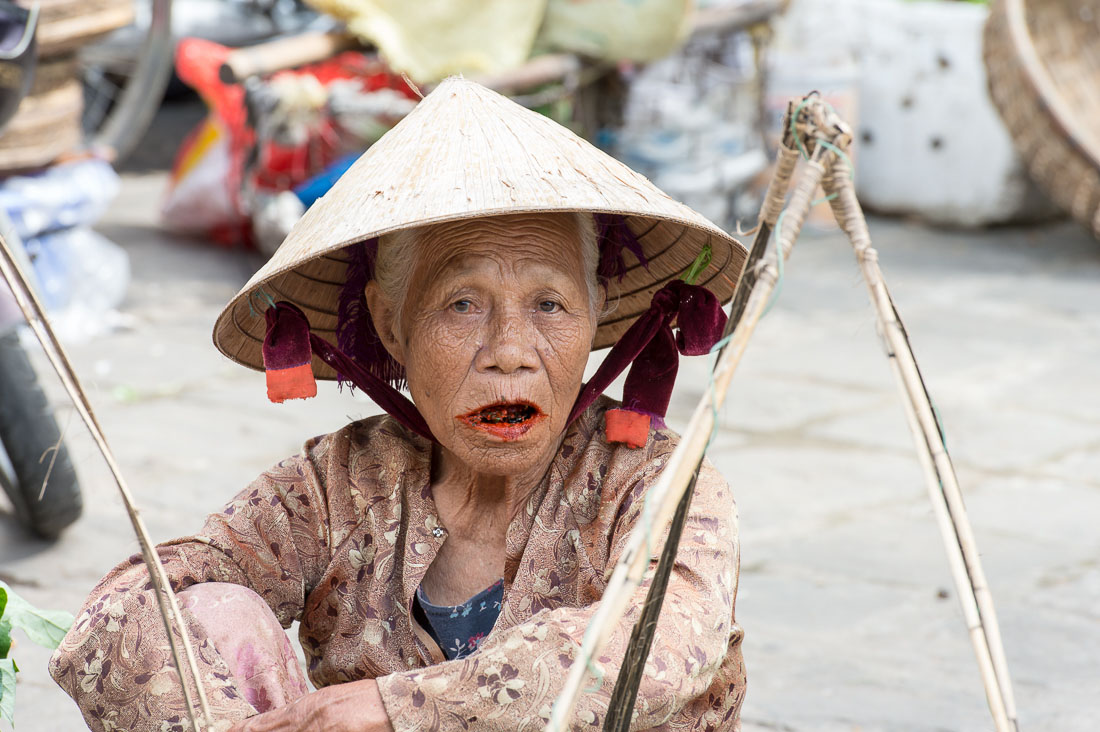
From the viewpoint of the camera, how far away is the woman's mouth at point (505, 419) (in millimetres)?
1586

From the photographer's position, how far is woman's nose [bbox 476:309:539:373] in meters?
1.55

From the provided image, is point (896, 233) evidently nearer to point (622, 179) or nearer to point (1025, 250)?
point (1025, 250)

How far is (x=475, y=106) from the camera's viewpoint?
5.15 ft

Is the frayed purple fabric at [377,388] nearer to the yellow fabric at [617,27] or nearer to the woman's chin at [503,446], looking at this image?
the woman's chin at [503,446]

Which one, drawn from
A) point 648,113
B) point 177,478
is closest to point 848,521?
point 177,478

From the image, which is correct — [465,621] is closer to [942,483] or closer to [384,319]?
[384,319]

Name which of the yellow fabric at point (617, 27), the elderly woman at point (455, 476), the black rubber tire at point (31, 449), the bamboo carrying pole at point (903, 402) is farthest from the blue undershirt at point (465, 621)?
the yellow fabric at point (617, 27)

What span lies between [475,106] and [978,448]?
2.67 m

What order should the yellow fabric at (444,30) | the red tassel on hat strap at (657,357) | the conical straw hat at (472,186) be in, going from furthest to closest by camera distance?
the yellow fabric at (444,30) → the red tassel on hat strap at (657,357) → the conical straw hat at (472,186)

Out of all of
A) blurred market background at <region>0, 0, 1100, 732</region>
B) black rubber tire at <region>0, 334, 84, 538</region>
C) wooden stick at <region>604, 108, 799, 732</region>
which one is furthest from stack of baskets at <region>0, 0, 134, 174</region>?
wooden stick at <region>604, 108, 799, 732</region>

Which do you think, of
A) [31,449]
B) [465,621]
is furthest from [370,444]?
[31,449]

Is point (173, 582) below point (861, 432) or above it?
above

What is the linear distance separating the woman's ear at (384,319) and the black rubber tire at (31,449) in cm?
139

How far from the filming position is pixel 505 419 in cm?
159
